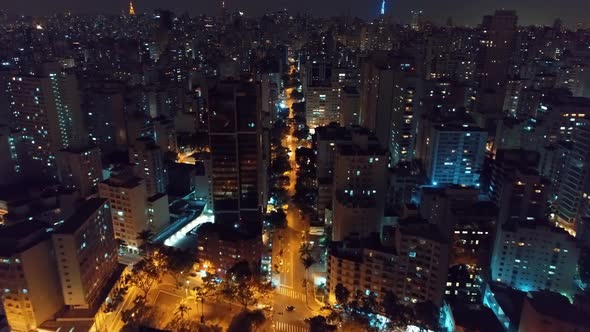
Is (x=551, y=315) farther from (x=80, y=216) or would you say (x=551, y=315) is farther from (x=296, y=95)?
(x=296, y=95)

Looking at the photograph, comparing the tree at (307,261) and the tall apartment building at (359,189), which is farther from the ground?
the tall apartment building at (359,189)

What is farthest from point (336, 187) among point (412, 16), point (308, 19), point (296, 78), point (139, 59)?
point (308, 19)

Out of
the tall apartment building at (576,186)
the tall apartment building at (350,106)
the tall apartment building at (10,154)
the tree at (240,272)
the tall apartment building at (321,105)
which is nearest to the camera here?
the tree at (240,272)

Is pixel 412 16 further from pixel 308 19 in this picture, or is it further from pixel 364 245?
pixel 364 245

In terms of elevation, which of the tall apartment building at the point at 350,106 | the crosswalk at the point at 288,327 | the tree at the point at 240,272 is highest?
the tall apartment building at the point at 350,106

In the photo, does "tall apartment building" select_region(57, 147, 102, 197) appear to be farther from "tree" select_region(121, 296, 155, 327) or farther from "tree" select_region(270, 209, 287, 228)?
"tree" select_region(121, 296, 155, 327)

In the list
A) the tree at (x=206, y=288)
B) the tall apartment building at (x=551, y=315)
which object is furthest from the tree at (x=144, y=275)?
the tall apartment building at (x=551, y=315)

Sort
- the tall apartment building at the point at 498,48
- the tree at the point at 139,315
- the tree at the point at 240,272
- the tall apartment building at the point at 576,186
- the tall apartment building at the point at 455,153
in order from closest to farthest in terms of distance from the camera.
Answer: the tree at the point at 139,315
the tree at the point at 240,272
the tall apartment building at the point at 576,186
the tall apartment building at the point at 455,153
the tall apartment building at the point at 498,48

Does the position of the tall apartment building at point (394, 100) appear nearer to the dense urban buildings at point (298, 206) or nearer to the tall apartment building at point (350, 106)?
the dense urban buildings at point (298, 206)

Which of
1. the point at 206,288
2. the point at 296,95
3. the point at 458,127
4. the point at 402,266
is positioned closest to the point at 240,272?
the point at 206,288
